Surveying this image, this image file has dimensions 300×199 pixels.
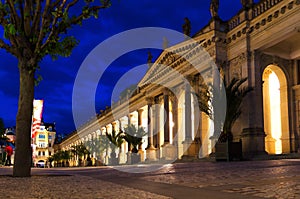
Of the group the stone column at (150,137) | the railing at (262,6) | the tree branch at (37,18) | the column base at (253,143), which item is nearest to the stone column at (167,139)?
the stone column at (150,137)

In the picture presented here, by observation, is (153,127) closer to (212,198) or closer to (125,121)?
(125,121)

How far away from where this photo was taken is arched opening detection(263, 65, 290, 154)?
2386 centimetres

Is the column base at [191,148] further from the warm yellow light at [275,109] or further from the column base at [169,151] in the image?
the warm yellow light at [275,109]

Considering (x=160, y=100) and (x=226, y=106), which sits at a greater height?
(x=160, y=100)

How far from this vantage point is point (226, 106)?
20.7 metres

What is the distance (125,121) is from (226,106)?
119ft

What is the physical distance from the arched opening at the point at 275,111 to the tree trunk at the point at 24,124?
17.9 m

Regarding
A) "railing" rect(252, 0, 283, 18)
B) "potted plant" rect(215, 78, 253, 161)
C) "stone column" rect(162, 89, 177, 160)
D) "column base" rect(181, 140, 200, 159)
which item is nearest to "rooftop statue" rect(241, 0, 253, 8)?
"railing" rect(252, 0, 283, 18)

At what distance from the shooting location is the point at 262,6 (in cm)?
2194

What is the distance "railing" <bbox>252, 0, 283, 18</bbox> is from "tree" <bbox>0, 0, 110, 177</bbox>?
1415cm

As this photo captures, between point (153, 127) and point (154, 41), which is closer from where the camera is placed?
point (154, 41)

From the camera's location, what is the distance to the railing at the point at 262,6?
20984 mm

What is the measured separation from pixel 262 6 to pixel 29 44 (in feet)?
53.4

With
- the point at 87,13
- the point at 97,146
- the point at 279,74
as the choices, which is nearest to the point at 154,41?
the point at 279,74
